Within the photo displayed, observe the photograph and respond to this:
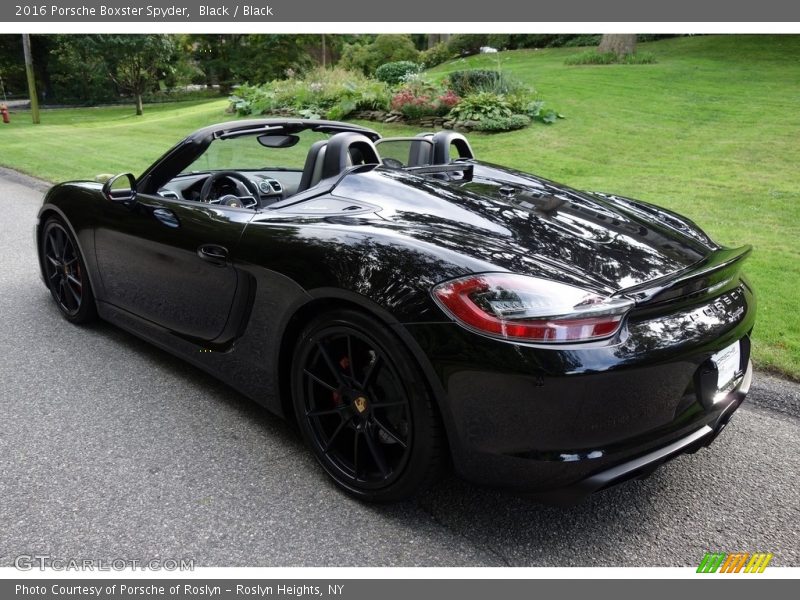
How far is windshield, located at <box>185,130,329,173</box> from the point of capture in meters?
3.46

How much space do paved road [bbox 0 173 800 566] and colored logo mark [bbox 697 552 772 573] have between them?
0.11 ft

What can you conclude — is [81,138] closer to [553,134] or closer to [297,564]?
[553,134]

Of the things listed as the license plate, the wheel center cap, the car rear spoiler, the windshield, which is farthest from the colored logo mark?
→ the windshield

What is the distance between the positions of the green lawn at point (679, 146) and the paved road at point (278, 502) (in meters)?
1.35

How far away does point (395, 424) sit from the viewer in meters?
2.33

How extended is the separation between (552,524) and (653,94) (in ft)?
49.4

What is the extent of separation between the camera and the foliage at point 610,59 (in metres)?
20.5

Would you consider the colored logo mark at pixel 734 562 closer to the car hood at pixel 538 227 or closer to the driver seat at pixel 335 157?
the car hood at pixel 538 227

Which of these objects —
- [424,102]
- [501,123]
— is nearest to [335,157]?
[501,123]

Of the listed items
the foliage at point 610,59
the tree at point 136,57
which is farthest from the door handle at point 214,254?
the tree at point 136,57

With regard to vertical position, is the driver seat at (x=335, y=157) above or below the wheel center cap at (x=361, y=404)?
above

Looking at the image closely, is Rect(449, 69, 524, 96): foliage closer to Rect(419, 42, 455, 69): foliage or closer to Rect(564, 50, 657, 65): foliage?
Rect(564, 50, 657, 65): foliage

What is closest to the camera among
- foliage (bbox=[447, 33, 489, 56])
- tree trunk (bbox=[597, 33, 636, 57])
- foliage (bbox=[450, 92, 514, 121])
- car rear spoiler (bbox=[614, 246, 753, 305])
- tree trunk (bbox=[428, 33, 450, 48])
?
car rear spoiler (bbox=[614, 246, 753, 305])
